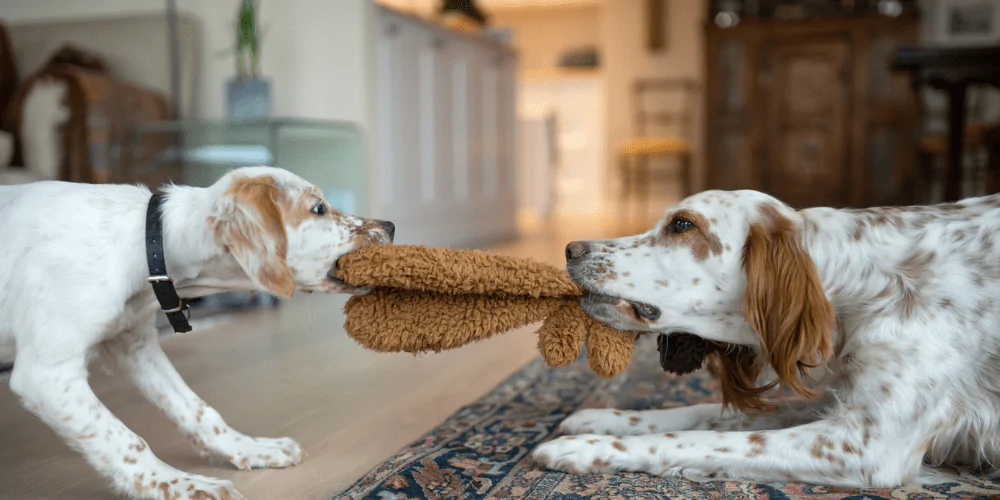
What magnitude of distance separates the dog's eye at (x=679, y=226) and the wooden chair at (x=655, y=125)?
24.6ft

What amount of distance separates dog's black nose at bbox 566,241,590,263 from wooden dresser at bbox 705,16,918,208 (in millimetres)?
7536

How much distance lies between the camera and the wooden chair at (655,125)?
926 centimetres

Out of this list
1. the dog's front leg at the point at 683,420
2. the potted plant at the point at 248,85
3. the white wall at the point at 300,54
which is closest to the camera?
the dog's front leg at the point at 683,420

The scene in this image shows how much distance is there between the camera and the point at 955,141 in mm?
4113

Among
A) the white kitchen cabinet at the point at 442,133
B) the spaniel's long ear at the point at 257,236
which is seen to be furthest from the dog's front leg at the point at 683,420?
the white kitchen cabinet at the point at 442,133

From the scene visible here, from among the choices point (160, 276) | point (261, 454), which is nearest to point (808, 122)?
point (261, 454)

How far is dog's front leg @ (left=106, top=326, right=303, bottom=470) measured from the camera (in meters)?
1.64

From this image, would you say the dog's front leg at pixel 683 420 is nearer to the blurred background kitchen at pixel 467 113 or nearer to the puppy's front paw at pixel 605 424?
the puppy's front paw at pixel 605 424

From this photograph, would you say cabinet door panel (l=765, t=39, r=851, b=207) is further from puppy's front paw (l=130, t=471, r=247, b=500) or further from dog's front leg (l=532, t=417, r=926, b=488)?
puppy's front paw (l=130, t=471, r=247, b=500)

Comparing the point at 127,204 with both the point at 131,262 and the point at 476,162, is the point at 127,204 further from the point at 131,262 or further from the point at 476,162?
the point at 476,162

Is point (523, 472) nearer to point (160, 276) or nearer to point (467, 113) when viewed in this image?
point (160, 276)

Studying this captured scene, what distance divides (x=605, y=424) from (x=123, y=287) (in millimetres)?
1025

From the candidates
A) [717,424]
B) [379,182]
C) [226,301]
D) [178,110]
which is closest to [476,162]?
[379,182]

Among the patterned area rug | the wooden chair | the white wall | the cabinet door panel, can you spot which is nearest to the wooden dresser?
the cabinet door panel
